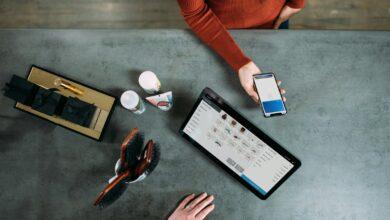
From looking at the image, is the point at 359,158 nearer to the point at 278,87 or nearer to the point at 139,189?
the point at 278,87

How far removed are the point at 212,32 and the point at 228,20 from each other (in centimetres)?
18

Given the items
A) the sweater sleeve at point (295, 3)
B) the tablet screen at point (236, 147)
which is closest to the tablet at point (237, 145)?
the tablet screen at point (236, 147)

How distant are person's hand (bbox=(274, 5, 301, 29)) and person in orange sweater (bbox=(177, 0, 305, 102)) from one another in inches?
1.5

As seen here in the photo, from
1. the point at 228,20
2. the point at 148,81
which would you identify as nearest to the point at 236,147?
the point at 148,81

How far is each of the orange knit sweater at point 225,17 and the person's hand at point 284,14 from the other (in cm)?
2

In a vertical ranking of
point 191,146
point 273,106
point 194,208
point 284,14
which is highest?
point 284,14

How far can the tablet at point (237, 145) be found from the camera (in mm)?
997

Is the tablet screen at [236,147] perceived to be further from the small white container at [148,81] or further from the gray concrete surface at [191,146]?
the small white container at [148,81]

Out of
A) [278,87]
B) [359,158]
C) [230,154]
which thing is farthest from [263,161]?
[359,158]

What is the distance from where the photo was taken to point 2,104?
1223 mm

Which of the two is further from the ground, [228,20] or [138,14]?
[228,20]

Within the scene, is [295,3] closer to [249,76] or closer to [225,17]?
[225,17]

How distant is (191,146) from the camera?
1.15 metres

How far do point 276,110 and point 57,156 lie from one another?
85cm
